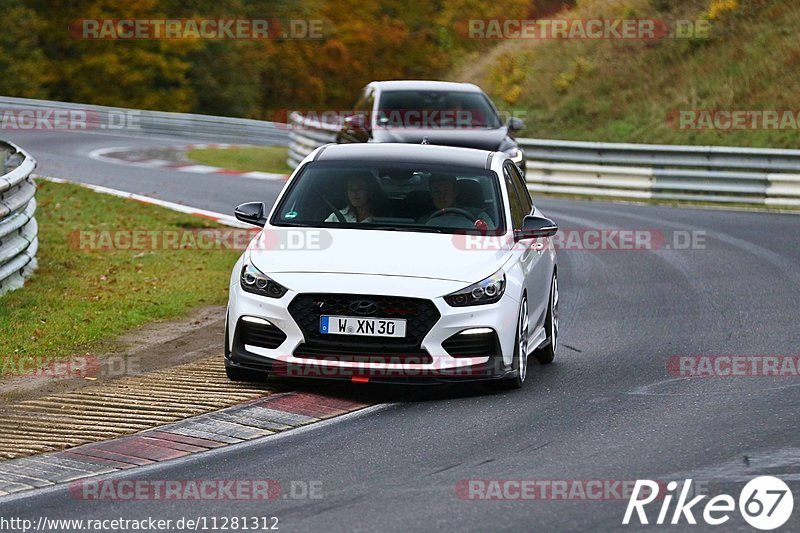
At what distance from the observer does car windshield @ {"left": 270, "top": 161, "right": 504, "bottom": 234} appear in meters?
9.95

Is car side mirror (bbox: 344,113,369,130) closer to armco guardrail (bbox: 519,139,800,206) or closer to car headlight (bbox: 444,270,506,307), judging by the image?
armco guardrail (bbox: 519,139,800,206)

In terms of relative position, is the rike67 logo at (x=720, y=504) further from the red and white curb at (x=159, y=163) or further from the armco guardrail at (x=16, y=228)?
the red and white curb at (x=159, y=163)

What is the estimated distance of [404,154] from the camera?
1048 cm

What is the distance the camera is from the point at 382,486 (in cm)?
695

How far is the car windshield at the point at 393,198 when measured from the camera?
9.95m

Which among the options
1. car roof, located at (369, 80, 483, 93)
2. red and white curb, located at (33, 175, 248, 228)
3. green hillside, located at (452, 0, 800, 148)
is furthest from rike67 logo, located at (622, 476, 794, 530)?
green hillside, located at (452, 0, 800, 148)

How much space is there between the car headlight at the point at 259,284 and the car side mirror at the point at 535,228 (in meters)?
1.92

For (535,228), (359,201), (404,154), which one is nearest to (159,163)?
(404,154)

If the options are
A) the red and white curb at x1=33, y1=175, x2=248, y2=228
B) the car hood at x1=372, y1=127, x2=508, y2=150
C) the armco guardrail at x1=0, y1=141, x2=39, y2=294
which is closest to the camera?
the armco guardrail at x1=0, y1=141, x2=39, y2=294

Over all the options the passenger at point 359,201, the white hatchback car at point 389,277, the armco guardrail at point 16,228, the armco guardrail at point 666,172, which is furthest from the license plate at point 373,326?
the armco guardrail at point 666,172

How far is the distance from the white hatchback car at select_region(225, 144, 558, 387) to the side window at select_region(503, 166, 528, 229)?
0.04 meters

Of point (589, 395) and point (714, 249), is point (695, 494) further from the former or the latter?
point (714, 249)

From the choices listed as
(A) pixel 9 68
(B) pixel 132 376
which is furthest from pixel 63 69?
(B) pixel 132 376

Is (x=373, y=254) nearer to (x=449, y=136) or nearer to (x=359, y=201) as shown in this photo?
(x=359, y=201)
